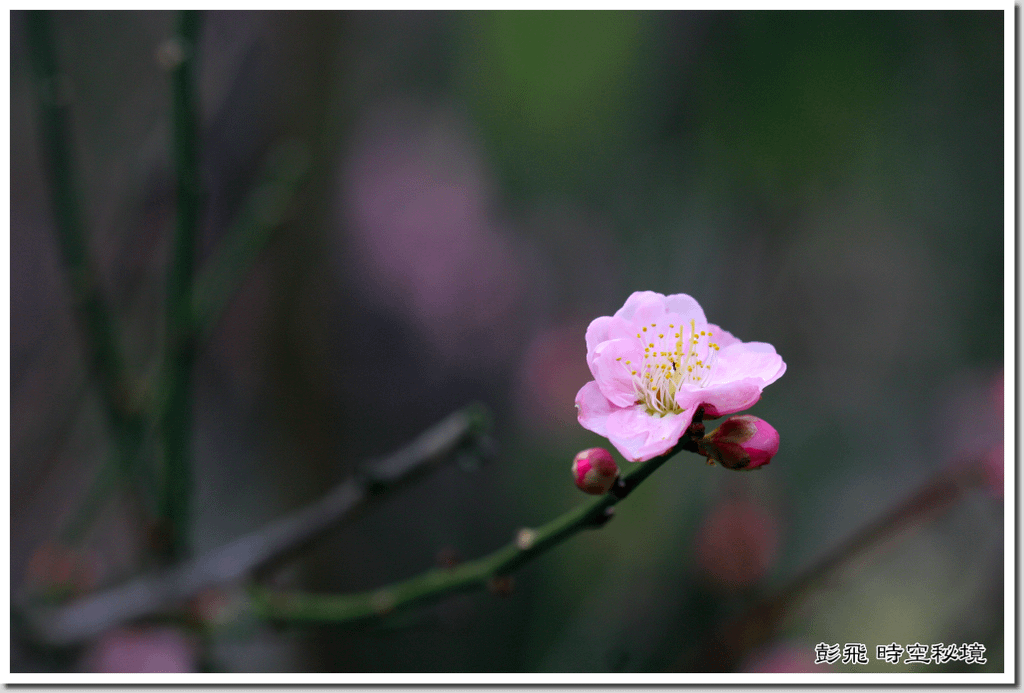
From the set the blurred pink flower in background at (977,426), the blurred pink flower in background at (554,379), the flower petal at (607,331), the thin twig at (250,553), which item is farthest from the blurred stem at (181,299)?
the blurred pink flower in background at (977,426)

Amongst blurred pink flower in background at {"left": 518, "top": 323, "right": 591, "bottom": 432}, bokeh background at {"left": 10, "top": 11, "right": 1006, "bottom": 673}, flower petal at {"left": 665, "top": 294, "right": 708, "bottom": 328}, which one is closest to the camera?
flower petal at {"left": 665, "top": 294, "right": 708, "bottom": 328}

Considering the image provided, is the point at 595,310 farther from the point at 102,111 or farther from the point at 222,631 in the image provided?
the point at 102,111

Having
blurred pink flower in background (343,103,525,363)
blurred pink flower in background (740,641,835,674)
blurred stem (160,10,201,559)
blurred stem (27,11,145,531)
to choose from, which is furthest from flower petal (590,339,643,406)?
blurred pink flower in background (343,103,525,363)

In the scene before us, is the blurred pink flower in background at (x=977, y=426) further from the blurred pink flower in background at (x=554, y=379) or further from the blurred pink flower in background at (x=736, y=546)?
the blurred pink flower in background at (x=554, y=379)

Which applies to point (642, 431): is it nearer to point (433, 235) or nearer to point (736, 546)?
point (736, 546)

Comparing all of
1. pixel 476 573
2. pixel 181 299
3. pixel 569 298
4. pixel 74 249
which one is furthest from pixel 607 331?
pixel 569 298

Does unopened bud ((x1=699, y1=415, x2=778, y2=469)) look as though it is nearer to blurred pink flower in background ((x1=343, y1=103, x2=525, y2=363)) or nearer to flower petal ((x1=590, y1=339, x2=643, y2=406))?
flower petal ((x1=590, y1=339, x2=643, y2=406))
